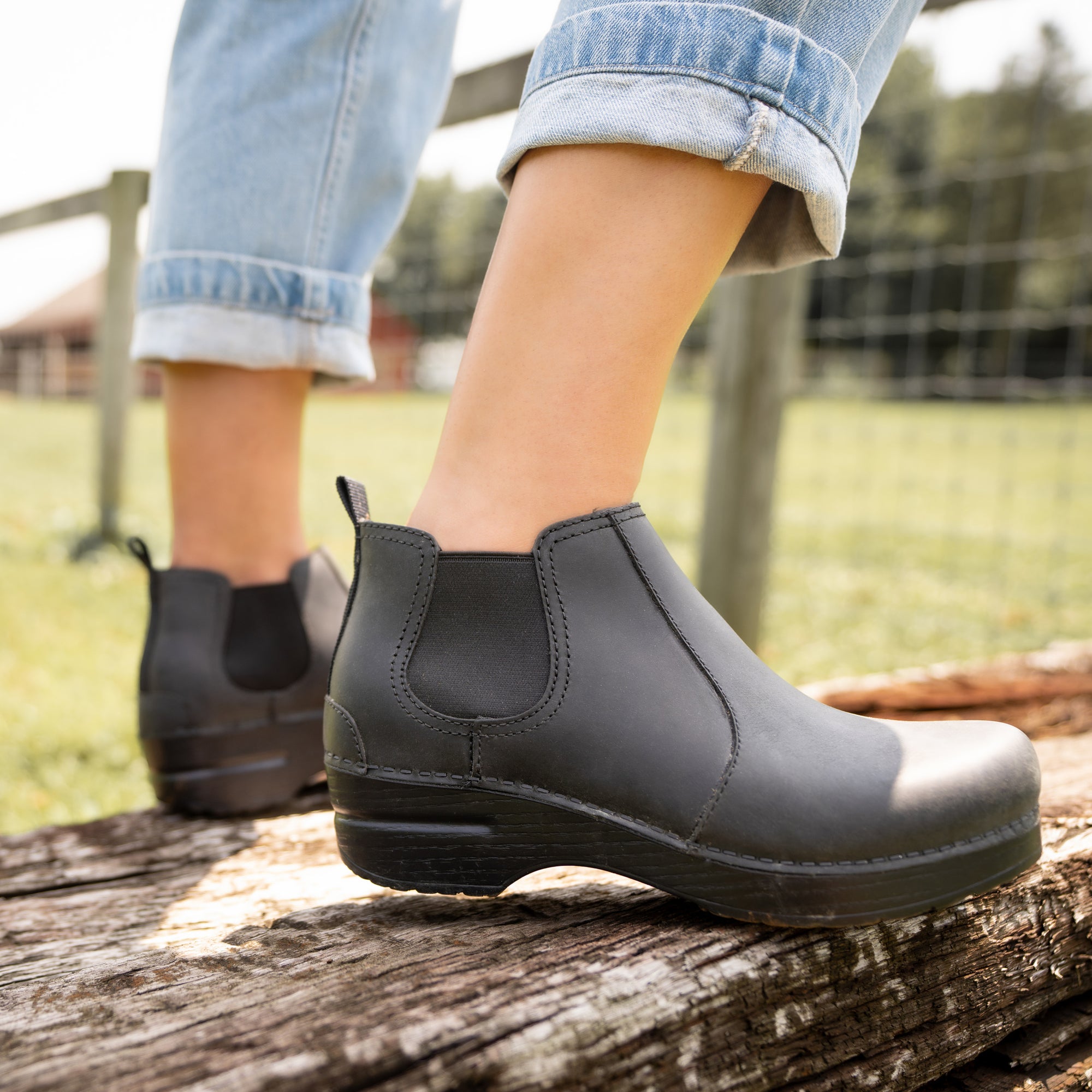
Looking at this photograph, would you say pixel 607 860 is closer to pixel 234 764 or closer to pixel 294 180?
pixel 234 764

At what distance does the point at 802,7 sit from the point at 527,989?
26.7 inches

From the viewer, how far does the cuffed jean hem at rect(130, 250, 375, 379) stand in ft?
3.33

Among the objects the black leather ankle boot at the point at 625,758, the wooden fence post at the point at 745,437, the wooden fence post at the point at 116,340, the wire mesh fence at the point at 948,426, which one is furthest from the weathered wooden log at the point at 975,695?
the wooden fence post at the point at 116,340

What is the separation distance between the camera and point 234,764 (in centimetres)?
105

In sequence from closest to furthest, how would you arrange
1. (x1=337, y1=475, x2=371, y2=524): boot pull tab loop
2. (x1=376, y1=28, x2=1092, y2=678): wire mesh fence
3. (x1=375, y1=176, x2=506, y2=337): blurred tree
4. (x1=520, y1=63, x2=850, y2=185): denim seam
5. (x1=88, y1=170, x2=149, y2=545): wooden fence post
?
(x1=520, y1=63, x2=850, y2=185): denim seam
(x1=337, y1=475, x2=371, y2=524): boot pull tab loop
(x1=376, y1=28, x2=1092, y2=678): wire mesh fence
(x1=88, y1=170, x2=149, y2=545): wooden fence post
(x1=375, y1=176, x2=506, y2=337): blurred tree

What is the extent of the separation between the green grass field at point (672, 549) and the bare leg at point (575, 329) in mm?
1166

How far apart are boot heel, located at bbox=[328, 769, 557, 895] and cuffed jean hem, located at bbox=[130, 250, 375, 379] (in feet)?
1.71

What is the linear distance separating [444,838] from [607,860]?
13cm

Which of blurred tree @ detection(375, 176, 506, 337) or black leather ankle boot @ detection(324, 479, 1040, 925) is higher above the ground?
blurred tree @ detection(375, 176, 506, 337)

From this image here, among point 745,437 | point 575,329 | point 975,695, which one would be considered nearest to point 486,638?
point 575,329

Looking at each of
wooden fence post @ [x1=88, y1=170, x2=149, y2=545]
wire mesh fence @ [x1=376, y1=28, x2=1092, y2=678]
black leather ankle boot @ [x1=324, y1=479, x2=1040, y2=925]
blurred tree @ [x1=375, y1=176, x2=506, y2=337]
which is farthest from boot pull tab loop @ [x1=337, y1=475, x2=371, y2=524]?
wooden fence post @ [x1=88, y1=170, x2=149, y2=545]

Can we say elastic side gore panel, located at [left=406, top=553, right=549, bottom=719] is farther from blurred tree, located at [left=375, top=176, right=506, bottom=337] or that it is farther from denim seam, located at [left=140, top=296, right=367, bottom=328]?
blurred tree, located at [left=375, top=176, right=506, bottom=337]

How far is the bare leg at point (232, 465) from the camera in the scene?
106 cm

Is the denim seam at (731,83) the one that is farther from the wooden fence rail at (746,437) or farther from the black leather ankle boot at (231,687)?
the wooden fence rail at (746,437)
